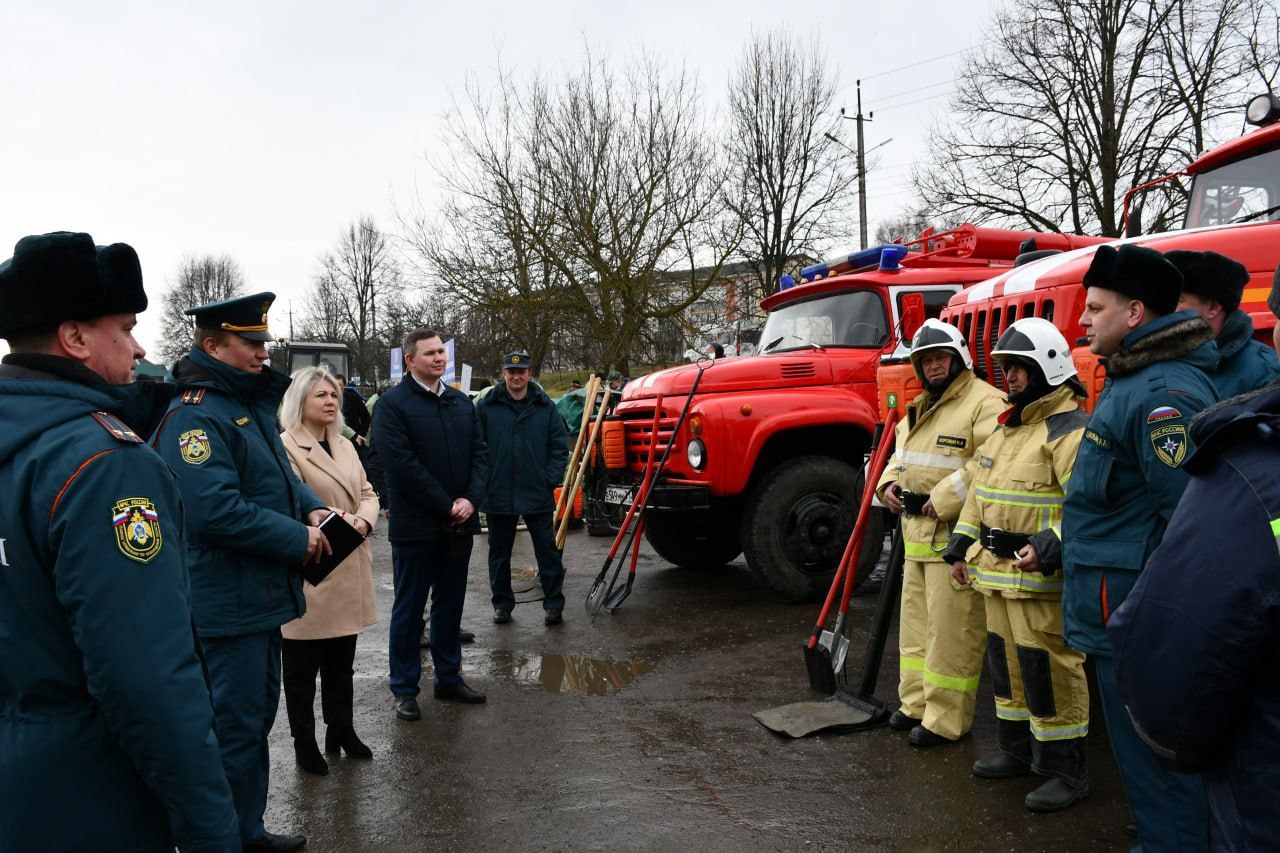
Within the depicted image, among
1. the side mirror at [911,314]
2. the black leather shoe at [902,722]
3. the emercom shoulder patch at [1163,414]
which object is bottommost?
the black leather shoe at [902,722]

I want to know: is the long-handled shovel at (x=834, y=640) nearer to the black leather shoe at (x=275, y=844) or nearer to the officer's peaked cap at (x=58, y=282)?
the black leather shoe at (x=275, y=844)

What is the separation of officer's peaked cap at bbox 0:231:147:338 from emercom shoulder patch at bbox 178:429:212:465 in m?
1.31

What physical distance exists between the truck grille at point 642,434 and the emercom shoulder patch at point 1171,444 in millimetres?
4513

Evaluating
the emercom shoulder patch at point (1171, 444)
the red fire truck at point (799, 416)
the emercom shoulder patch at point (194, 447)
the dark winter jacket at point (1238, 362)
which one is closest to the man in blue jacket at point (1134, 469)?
the emercom shoulder patch at point (1171, 444)

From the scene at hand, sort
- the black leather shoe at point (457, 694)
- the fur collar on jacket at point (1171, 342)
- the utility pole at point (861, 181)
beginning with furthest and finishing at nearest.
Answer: the utility pole at point (861, 181) → the black leather shoe at point (457, 694) → the fur collar on jacket at point (1171, 342)

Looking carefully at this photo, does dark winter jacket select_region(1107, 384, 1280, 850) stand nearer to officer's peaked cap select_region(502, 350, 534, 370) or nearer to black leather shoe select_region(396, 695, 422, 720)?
black leather shoe select_region(396, 695, 422, 720)

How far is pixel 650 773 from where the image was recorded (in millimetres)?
3963

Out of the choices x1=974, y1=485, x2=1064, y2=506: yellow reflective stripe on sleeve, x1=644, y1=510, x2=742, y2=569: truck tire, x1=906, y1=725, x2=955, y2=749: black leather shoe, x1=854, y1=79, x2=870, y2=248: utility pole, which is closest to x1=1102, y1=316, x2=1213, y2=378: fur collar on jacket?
x1=974, y1=485, x2=1064, y2=506: yellow reflective stripe on sleeve

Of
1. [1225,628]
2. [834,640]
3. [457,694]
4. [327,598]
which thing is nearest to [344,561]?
[327,598]

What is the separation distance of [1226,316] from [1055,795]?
1895 mm

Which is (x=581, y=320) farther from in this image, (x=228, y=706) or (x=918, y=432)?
(x=228, y=706)

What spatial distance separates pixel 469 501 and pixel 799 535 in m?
2.84

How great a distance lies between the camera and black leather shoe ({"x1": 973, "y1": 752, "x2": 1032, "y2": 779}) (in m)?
3.77

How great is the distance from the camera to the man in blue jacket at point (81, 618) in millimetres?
1575
